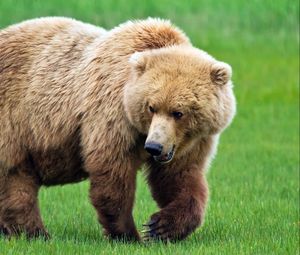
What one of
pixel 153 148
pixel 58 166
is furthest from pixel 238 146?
pixel 153 148

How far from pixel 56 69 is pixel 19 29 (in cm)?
57

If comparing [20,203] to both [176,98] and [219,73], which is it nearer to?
[176,98]

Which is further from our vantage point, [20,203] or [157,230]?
[20,203]

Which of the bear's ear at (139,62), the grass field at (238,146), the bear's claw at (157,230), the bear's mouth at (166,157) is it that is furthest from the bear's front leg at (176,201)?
the bear's ear at (139,62)

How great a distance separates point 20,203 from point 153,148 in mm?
1435

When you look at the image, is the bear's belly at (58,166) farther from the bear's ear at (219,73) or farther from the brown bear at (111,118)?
the bear's ear at (219,73)

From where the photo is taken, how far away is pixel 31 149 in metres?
7.38

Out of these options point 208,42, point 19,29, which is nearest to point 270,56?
point 208,42

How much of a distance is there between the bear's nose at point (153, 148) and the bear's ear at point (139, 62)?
2.00ft

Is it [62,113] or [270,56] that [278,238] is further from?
[270,56]

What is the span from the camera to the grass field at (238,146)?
6.91 m

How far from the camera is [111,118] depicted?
22.6 ft

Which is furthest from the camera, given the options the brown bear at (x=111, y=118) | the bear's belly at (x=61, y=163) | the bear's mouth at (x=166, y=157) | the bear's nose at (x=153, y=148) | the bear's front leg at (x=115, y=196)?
the bear's belly at (x=61, y=163)

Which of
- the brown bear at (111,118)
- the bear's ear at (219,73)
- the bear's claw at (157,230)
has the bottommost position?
the bear's claw at (157,230)
